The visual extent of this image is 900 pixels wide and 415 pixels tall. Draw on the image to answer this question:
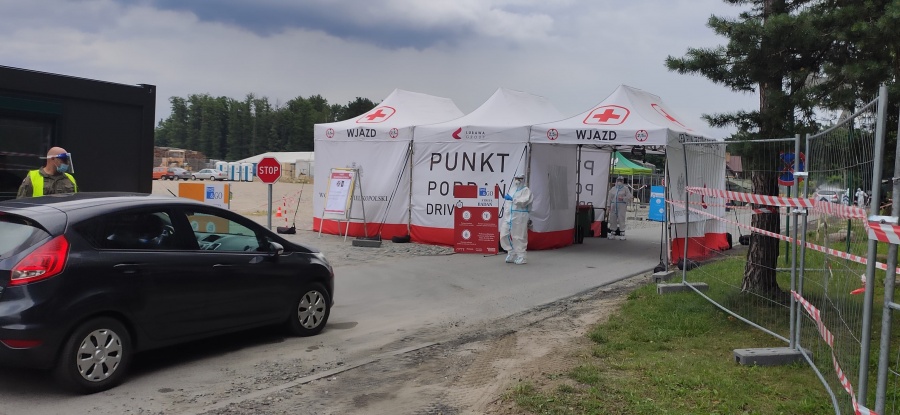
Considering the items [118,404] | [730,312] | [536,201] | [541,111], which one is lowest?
[118,404]

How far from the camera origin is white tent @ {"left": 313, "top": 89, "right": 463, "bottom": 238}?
58.6 ft

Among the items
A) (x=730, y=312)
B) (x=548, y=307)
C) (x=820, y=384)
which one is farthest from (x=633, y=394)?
(x=548, y=307)

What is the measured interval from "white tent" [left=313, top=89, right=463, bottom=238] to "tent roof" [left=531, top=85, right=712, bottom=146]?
3659mm

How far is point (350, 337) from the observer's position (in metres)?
7.72

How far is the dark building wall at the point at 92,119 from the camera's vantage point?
786 cm

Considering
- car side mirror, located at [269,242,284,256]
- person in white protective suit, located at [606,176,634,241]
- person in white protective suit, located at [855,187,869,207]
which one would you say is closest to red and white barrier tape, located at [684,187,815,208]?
person in white protective suit, located at [855,187,869,207]

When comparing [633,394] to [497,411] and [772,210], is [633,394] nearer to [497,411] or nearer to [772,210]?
[497,411]

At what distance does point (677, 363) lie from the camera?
6.29 m

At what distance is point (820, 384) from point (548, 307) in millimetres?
4369

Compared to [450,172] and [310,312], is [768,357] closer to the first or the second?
[310,312]

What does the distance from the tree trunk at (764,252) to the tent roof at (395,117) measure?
1025 cm

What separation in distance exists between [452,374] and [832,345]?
9.96ft

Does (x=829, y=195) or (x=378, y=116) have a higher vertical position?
(x=378, y=116)

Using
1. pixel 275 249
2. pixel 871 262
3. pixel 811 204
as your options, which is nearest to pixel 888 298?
pixel 871 262
